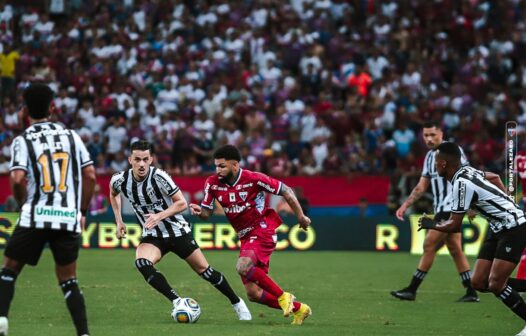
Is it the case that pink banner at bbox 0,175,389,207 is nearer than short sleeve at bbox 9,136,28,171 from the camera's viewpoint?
No

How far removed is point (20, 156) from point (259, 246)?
384cm

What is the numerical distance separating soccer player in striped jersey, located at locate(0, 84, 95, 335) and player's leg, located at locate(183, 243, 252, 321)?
3341mm

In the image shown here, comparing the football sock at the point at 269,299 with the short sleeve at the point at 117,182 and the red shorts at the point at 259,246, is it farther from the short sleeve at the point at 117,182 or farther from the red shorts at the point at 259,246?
the short sleeve at the point at 117,182

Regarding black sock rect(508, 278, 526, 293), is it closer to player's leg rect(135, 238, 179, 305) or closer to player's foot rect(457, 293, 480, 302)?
player's foot rect(457, 293, 480, 302)

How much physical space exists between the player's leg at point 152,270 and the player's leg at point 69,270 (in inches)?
116

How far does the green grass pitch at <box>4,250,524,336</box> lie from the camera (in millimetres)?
12055

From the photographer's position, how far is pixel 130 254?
955 inches

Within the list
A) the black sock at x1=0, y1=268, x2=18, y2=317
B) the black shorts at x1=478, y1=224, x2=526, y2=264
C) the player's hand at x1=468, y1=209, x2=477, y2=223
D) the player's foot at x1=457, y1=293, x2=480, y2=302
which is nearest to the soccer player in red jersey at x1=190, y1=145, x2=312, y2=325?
the player's hand at x1=468, y1=209, x2=477, y2=223

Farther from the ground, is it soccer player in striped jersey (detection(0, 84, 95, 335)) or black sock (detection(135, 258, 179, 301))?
soccer player in striped jersey (detection(0, 84, 95, 335))

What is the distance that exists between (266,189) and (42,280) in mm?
6594

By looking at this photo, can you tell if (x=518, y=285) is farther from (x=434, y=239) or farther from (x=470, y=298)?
(x=434, y=239)

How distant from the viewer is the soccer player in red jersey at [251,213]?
12.4m

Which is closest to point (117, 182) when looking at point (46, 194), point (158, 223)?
point (158, 223)

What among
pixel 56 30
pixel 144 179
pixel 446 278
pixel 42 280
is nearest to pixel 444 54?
Result: pixel 56 30
